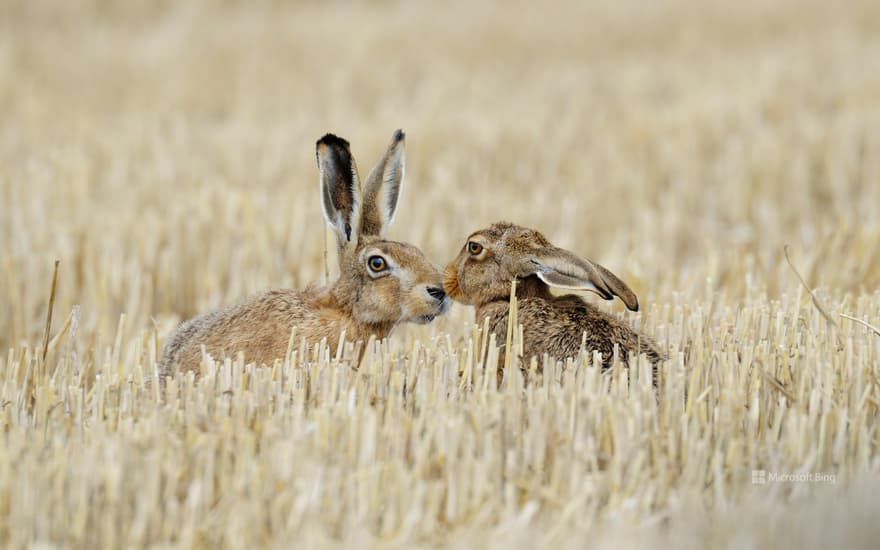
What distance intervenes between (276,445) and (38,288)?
390 cm

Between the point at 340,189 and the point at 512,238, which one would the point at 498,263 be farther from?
the point at 340,189

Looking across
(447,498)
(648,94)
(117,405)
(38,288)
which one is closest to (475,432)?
(447,498)

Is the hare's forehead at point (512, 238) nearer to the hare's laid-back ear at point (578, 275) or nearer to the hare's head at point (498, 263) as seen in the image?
the hare's head at point (498, 263)

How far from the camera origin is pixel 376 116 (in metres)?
11.9

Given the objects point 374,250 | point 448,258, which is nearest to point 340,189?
point 374,250

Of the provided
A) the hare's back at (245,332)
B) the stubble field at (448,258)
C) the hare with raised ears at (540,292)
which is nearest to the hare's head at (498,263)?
the hare with raised ears at (540,292)

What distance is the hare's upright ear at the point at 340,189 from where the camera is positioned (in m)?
5.04

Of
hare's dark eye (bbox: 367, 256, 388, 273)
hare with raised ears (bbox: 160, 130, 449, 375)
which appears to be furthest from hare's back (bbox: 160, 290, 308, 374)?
hare's dark eye (bbox: 367, 256, 388, 273)

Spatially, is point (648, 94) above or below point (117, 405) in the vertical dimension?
above

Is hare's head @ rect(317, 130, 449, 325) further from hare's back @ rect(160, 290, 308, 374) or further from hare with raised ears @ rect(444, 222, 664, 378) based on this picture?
hare's back @ rect(160, 290, 308, 374)

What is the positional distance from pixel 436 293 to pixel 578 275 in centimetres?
79

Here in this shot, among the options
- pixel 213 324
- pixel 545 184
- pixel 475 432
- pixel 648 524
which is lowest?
pixel 648 524

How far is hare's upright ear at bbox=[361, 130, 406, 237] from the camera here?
528cm

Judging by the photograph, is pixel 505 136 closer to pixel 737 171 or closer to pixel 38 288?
pixel 737 171
